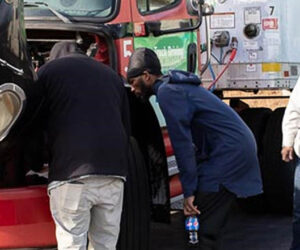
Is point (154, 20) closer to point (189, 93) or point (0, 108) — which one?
point (189, 93)

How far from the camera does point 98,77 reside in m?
4.45

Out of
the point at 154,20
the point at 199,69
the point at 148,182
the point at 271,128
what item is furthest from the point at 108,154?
the point at 271,128

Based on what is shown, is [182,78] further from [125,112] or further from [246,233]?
[246,233]

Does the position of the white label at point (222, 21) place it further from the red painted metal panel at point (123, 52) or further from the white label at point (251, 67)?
the red painted metal panel at point (123, 52)

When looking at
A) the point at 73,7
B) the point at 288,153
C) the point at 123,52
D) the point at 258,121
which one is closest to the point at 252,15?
the point at 258,121

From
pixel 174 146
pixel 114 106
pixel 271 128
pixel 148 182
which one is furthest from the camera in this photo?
pixel 271 128

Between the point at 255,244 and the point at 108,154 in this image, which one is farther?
the point at 255,244

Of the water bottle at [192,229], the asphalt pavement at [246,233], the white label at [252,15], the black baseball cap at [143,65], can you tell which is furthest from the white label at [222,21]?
the water bottle at [192,229]

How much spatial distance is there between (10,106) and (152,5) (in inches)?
80.4

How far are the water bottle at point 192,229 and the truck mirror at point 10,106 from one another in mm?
1252

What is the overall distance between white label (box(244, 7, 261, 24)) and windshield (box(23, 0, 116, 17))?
8.50 ft

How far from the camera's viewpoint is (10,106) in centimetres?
422

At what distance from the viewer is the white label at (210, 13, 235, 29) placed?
8039 mm

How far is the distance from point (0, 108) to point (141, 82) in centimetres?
107
